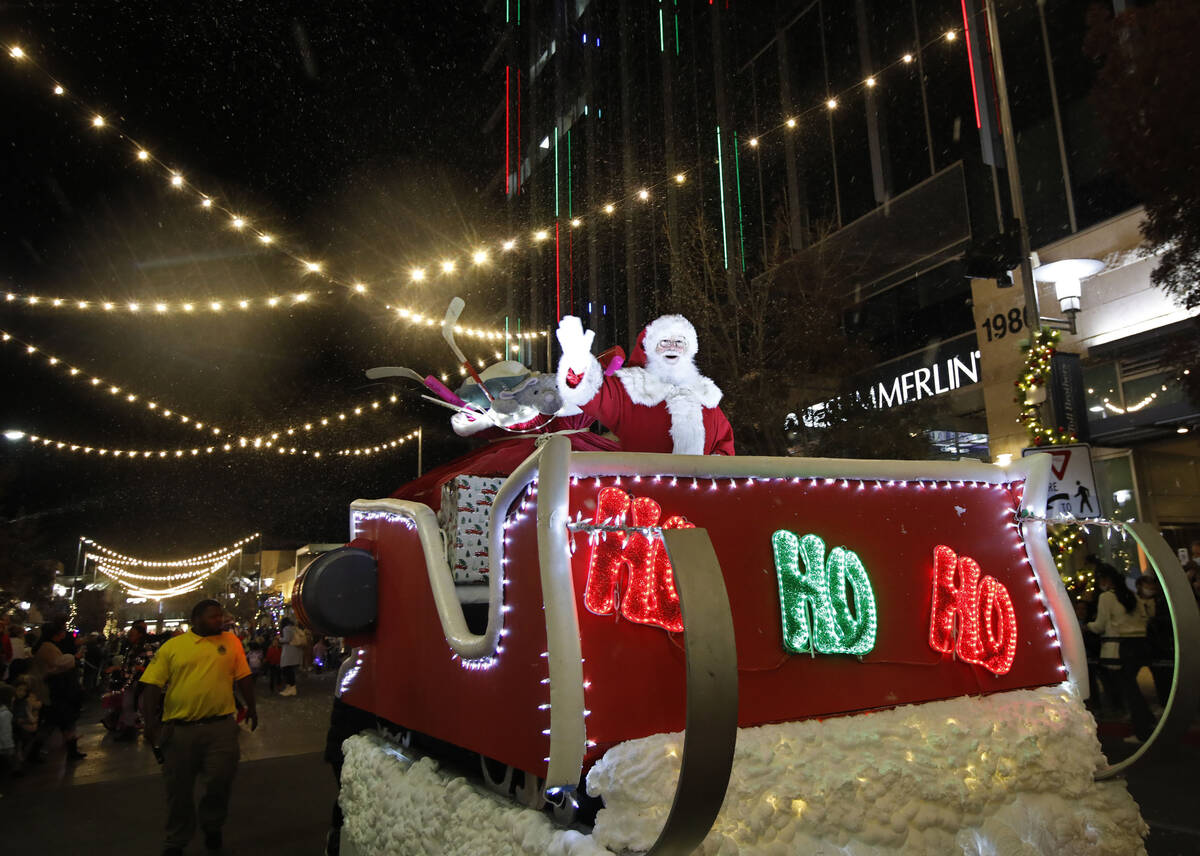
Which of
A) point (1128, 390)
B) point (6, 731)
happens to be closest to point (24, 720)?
point (6, 731)

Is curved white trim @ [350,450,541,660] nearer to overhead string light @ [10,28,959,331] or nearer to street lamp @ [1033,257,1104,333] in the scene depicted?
overhead string light @ [10,28,959,331]

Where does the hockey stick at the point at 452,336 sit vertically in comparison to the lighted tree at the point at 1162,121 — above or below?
below

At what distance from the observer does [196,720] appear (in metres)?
5.37

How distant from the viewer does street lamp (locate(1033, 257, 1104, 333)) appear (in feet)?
37.6

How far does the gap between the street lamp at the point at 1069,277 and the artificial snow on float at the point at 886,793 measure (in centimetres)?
1016

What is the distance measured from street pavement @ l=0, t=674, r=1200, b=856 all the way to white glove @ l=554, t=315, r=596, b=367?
9.38 feet

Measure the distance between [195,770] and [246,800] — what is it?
203cm

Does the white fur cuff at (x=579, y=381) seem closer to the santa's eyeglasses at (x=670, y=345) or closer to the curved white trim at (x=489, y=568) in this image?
the santa's eyeglasses at (x=670, y=345)

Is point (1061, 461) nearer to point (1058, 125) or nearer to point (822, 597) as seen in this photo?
point (822, 597)

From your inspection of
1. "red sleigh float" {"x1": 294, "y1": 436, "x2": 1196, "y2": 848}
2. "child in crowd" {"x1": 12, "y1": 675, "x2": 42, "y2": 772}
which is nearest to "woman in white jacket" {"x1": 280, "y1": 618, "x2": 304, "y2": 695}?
"child in crowd" {"x1": 12, "y1": 675, "x2": 42, "y2": 772}

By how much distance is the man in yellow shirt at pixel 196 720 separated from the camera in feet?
17.3

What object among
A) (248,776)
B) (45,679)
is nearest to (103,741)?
(45,679)

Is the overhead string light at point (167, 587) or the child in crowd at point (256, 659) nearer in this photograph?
the child in crowd at point (256, 659)

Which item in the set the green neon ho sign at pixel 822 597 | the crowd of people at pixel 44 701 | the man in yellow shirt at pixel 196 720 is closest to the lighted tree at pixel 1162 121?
the green neon ho sign at pixel 822 597
